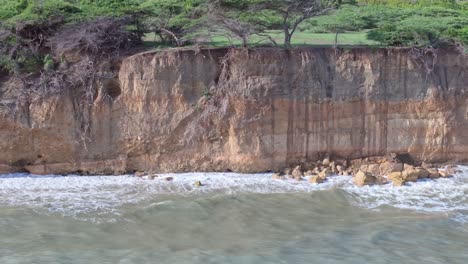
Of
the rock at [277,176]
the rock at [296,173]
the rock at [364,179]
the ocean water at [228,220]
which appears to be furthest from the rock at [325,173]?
the rock at [277,176]

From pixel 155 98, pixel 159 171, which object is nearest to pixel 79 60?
pixel 155 98

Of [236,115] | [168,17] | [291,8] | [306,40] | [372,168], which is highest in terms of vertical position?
[291,8]

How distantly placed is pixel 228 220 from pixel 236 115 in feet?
12.8

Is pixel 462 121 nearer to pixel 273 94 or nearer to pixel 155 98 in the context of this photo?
pixel 273 94

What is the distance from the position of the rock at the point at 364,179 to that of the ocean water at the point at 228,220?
0.61 feet

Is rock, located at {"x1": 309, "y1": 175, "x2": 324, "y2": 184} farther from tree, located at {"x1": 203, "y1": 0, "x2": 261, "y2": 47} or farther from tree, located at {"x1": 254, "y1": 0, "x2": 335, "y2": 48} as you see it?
tree, located at {"x1": 203, "y1": 0, "x2": 261, "y2": 47}

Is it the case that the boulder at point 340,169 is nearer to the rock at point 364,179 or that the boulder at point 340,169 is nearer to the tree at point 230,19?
the rock at point 364,179

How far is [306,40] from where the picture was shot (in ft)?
57.7

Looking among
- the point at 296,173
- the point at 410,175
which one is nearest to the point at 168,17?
the point at 296,173

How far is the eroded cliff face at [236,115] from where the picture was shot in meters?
14.5

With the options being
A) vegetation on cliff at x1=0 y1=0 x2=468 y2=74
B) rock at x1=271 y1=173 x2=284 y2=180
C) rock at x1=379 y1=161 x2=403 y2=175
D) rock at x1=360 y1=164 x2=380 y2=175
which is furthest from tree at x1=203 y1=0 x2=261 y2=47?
rock at x1=379 y1=161 x2=403 y2=175

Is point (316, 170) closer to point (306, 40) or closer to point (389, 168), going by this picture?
point (389, 168)

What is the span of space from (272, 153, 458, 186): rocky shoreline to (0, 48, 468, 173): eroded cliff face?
0.24 meters

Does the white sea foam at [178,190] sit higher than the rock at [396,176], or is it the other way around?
the rock at [396,176]
